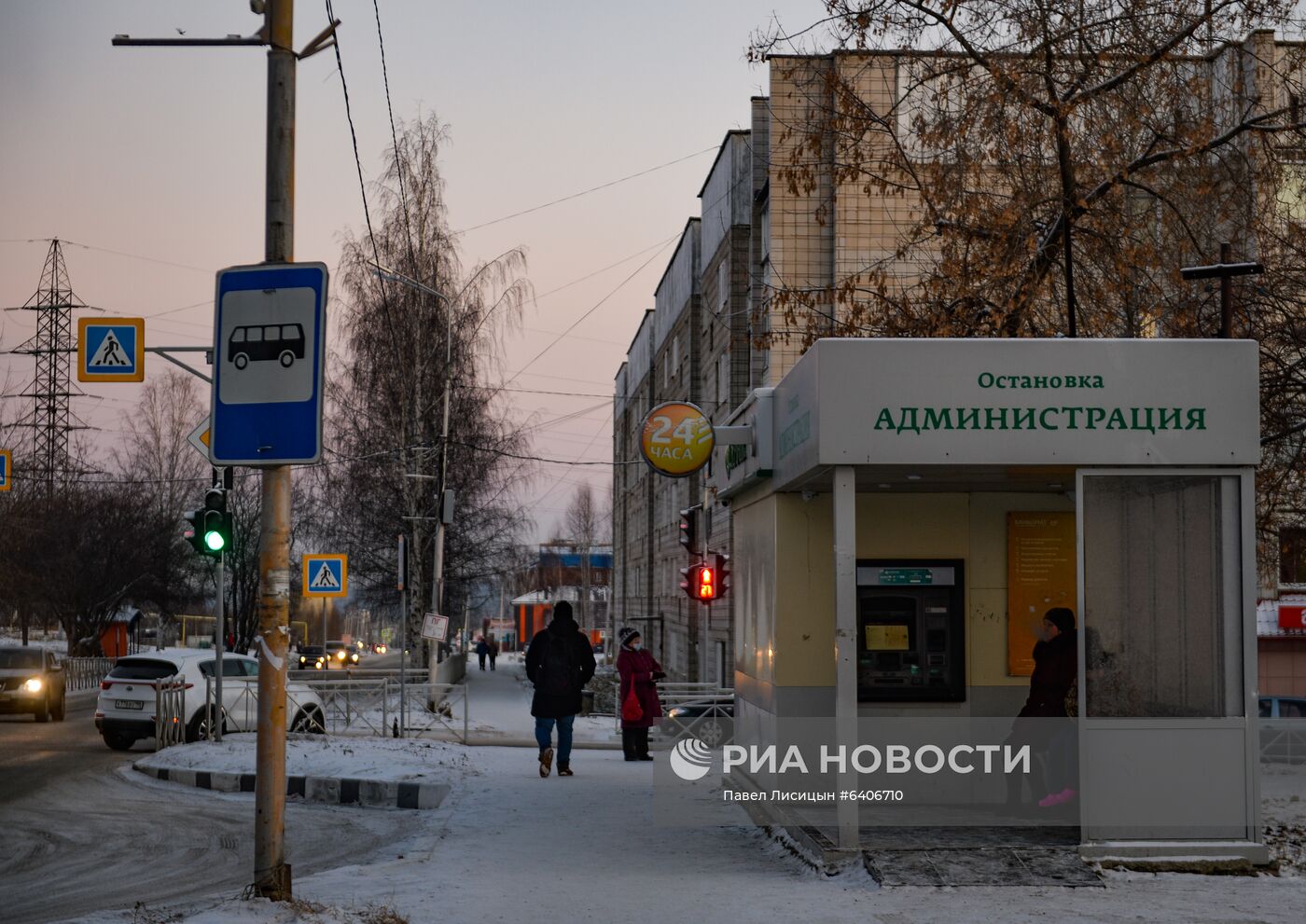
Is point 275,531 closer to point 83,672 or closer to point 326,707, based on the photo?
point 326,707

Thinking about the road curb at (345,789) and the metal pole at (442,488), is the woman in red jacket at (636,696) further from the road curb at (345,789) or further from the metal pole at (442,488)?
the metal pole at (442,488)

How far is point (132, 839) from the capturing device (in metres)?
12.7

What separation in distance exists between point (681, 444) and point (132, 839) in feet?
19.5

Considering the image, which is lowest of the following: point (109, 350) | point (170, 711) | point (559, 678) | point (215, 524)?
point (170, 711)

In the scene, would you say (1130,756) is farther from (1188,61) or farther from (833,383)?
(1188,61)

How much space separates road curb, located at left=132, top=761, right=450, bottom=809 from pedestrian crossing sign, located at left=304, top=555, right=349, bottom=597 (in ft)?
20.1

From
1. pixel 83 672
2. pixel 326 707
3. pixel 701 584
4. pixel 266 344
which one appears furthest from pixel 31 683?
pixel 266 344

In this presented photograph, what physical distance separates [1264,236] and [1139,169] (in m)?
2.28

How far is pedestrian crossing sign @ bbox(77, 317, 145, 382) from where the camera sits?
18.0m

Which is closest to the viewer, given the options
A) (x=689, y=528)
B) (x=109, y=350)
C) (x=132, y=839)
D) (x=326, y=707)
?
(x=132, y=839)

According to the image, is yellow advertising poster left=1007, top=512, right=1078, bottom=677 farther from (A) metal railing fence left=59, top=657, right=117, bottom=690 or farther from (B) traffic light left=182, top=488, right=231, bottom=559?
(A) metal railing fence left=59, top=657, right=117, bottom=690

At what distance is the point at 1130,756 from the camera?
9453 millimetres

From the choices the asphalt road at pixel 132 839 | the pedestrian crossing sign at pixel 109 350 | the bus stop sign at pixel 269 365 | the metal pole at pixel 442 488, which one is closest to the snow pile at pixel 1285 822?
the bus stop sign at pixel 269 365

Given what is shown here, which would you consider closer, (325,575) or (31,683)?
(325,575)
